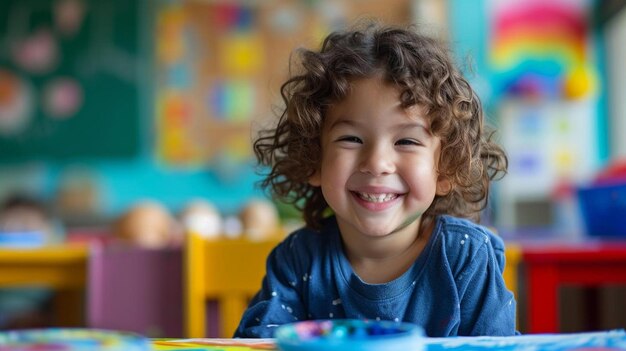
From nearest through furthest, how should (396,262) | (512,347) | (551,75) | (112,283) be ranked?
1. (512,347)
2. (396,262)
3. (112,283)
4. (551,75)

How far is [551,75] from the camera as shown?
15.5 ft

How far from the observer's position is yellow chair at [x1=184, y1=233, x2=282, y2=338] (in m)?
1.36

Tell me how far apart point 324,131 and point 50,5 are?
4427 millimetres

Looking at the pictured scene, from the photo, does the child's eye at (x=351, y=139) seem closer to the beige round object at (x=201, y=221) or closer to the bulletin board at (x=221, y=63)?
the beige round object at (x=201, y=221)

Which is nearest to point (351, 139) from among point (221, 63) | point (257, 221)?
point (257, 221)

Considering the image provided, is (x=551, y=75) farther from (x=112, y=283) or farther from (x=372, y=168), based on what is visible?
(x=372, y=168)

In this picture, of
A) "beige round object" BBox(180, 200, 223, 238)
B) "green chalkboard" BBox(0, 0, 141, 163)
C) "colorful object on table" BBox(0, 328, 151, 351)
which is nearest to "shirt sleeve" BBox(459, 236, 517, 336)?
"colorful object on table" BBox(0, 328, 151, 351)

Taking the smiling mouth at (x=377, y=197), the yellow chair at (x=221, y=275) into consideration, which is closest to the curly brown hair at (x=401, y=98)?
the smiling mouth at (x=377, y=197)

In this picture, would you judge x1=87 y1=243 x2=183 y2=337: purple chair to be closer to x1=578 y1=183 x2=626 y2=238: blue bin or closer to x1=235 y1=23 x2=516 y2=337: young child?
x1=235 y1=23 x2=516 y2=337: young child

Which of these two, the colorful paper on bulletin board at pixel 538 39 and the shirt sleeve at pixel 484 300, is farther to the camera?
the colorful paper on bulletin board at pixel 538 39

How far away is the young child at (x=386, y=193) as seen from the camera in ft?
3.10

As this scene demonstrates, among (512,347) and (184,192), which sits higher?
(184,192)

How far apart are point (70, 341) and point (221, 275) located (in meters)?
0.76

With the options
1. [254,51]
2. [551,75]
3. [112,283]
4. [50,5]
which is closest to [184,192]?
[254,51]
